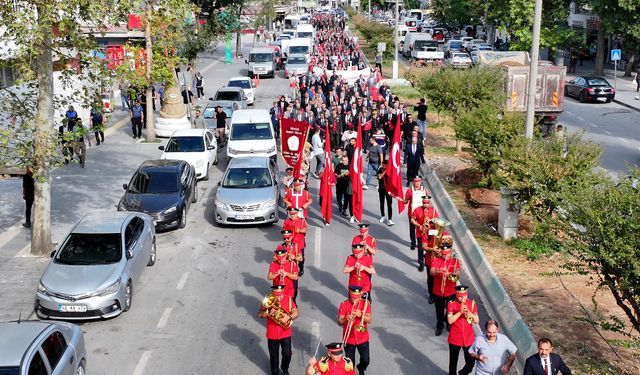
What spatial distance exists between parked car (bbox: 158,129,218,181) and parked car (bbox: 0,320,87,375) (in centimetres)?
1326

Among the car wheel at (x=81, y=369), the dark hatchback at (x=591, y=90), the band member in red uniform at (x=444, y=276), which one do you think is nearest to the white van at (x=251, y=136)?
the band member in red uniform at (x=444, y=276)

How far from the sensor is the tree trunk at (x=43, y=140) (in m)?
16.0

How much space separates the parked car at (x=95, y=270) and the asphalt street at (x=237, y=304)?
0.41 metres

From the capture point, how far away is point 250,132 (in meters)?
25.4

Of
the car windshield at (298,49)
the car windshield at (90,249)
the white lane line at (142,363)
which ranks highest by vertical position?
the car windshield at (298,49)

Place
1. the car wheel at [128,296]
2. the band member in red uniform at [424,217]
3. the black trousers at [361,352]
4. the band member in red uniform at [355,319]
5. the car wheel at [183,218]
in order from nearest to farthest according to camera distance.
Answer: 1. the band member in red uniform at [355,319]
2. the black trousers at [361,352]
3. the car wheel at [128,296]
4. the band member in red uniform at [424,217]
5. the car wheel at [183,218]

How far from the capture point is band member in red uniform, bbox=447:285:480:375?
1040 centimetres

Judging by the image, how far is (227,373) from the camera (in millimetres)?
11562

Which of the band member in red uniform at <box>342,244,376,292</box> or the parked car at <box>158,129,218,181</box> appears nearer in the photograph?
the band member in red uniform at <box>342,244,376,292</box>

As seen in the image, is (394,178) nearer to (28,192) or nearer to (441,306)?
(441,306)

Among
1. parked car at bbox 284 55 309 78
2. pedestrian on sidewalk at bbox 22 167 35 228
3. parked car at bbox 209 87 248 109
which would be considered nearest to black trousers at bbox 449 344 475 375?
pedestrian on sidewalk at bbox 22 167 35 228

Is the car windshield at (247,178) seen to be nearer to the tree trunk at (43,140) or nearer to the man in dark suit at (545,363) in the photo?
the tree trunk at (43,140)

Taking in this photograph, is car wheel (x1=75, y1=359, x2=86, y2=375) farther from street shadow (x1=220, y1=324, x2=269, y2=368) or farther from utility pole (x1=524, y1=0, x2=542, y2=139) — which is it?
utility pole (x1=524, y1=0, x2=542, y2=139)

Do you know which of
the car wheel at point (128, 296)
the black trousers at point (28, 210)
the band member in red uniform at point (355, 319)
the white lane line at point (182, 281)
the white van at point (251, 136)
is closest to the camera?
the band member in red uniform at point (355, 319)
